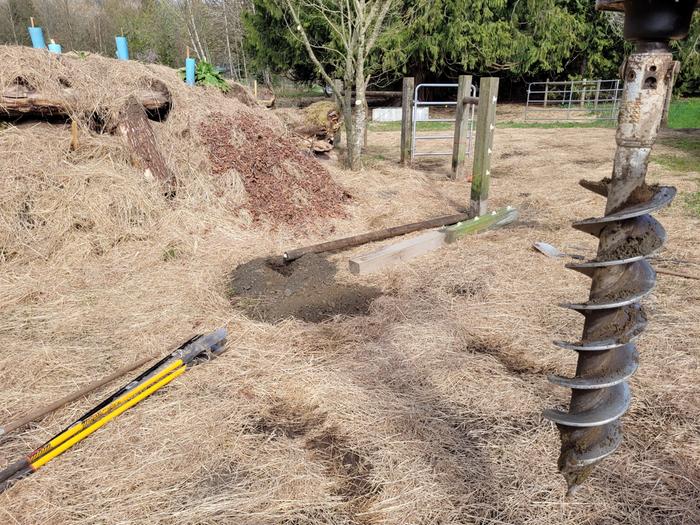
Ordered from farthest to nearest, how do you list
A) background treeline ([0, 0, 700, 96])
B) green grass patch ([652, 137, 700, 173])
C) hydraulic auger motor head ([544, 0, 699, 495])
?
background treeline ([0, 0, 700, 96]) → green grass patch ([652, 137, 700, 173]) → hydraulic auger motor head ([544, 0, 699, 495])

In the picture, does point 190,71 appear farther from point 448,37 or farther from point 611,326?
point 448,37

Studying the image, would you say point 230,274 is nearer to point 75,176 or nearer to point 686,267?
point 75,176

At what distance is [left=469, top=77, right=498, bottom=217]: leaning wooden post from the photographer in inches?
229

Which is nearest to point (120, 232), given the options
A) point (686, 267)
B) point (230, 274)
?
point (230, 274)

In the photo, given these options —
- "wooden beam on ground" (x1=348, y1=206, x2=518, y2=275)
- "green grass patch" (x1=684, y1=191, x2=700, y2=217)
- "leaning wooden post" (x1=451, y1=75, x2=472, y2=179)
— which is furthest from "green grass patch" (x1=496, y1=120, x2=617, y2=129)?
"wooden beam on ground" (x1=348, y1=206, x2=518, y2=275)

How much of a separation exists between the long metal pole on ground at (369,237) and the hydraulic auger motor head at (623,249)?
12.7 feet

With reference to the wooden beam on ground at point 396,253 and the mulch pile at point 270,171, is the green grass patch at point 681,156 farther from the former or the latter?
the mulch pile at point 270,171

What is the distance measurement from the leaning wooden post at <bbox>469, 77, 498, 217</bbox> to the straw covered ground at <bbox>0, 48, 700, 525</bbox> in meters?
0.65

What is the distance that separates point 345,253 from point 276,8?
49.6ft

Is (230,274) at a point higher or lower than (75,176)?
lower

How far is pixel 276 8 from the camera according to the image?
17.1 m

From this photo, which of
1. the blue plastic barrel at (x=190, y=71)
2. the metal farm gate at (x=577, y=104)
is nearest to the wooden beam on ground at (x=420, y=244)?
the blue plastic barrel at (x=190, y=71)

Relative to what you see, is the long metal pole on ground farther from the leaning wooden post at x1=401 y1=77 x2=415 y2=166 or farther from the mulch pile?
the leaning wooden post at x1=401 y1=77 x2=415 y2=166

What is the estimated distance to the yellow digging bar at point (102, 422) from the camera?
2270mm
